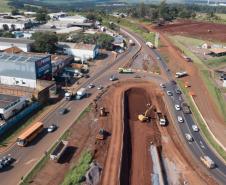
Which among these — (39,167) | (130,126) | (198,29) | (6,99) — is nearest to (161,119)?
(130,126)

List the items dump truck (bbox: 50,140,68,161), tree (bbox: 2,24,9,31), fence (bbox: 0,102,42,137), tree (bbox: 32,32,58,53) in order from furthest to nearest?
1. tree (bbox: 2,24,9,31)
2. tree (bbox: 32,32,58,53)
3. fence (bbox: 0,102,42,137)
4. dump truck (bbox: 50,140,68,161)

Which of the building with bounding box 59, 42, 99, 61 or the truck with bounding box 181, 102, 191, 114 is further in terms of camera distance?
the building with bounding box 59, 42, 99, 61

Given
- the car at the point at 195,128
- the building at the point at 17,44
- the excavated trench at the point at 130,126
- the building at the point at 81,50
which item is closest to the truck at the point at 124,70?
the excavated trench at the point at 130,126

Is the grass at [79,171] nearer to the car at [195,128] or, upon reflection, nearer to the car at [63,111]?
the car at [63,111]

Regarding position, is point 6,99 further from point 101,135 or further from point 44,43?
point 44,43

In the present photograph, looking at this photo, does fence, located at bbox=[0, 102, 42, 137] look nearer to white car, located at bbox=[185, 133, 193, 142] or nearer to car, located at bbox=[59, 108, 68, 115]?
car, located at bbox=[59, 108, 68, 115]

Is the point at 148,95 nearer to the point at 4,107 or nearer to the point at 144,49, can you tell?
the point at 4,107

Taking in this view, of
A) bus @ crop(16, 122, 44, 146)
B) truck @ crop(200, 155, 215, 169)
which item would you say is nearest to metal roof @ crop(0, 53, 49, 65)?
bus @ crop(16, 122, 44, 146)
